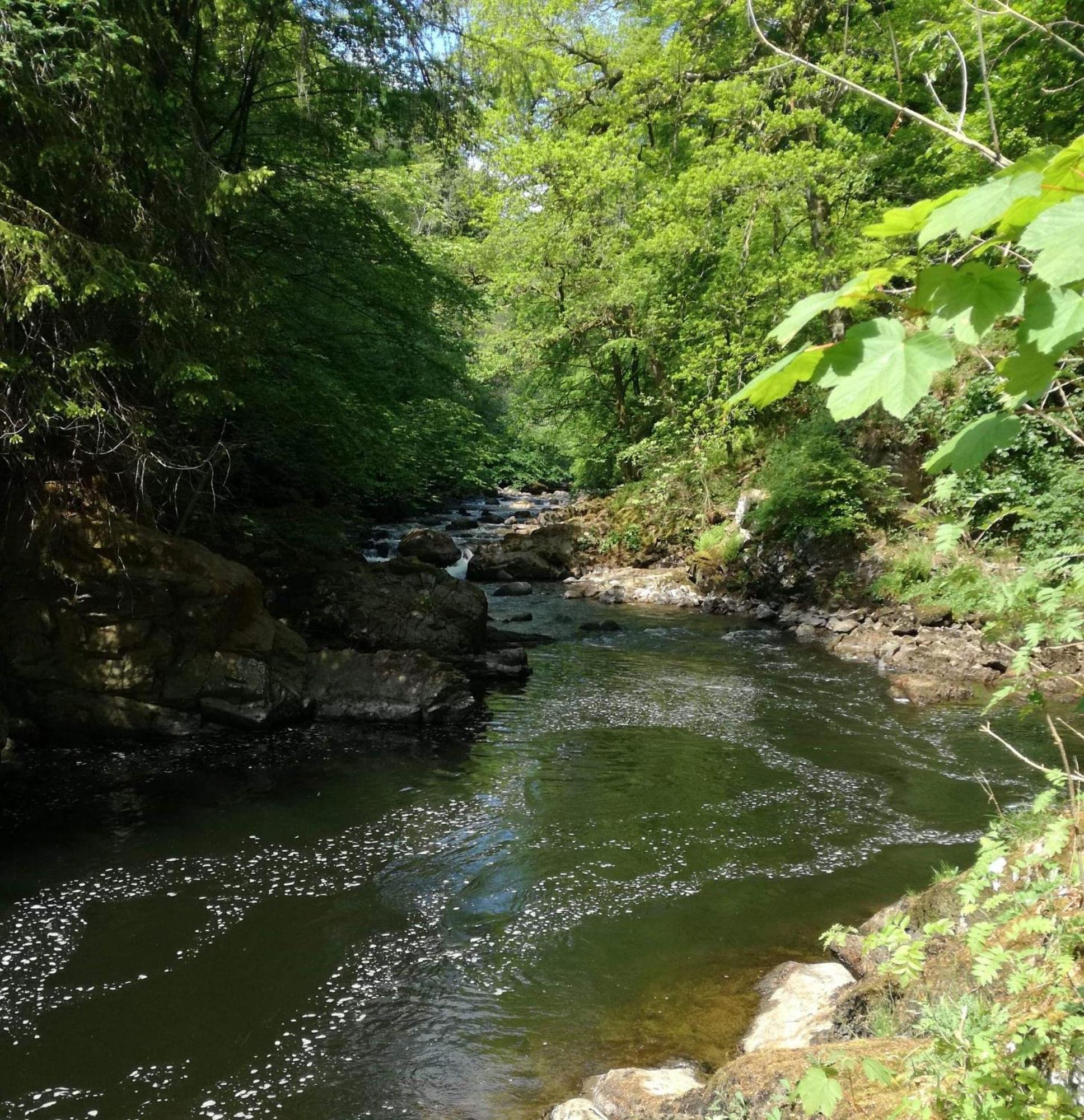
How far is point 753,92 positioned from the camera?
53.8 feet

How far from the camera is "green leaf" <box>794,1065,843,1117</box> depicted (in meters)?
2.26

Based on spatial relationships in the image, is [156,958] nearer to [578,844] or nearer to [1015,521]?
[578,844]

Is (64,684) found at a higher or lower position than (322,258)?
lower

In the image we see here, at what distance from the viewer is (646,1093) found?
356 centimetres

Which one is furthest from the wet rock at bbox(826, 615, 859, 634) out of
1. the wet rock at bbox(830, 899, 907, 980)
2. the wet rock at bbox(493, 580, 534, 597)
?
the wet rock at bbox(830, 899, 907, 980)

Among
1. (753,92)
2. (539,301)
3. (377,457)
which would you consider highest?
(753,92)

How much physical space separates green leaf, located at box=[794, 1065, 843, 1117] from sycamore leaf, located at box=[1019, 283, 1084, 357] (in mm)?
2157

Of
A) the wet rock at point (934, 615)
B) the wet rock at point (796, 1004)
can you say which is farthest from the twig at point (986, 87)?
the wet rock at point (934, 615)

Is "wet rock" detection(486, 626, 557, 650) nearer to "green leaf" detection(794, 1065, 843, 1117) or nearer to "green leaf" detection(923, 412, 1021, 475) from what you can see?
"green leaf" detection(794, 1065, 843, 1117)

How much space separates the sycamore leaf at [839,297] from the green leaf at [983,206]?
0.26 feet

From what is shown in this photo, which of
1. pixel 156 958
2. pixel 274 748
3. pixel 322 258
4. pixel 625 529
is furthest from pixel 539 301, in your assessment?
pixel 156 958

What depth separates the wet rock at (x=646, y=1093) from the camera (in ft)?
10.8

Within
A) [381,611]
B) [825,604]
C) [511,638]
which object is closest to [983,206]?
[381,611]

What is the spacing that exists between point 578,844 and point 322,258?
28.1ft
